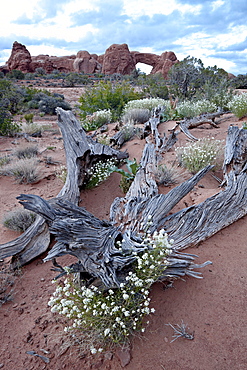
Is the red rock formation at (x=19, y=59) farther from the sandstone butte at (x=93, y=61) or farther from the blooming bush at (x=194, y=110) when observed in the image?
the blooming bush at (x=194, y=110)

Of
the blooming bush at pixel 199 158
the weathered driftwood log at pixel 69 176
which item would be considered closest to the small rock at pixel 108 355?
the weathered driftwood log at pixel 69 176

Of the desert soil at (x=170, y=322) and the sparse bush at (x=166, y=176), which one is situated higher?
the sparse bush at (x=166, y=176)

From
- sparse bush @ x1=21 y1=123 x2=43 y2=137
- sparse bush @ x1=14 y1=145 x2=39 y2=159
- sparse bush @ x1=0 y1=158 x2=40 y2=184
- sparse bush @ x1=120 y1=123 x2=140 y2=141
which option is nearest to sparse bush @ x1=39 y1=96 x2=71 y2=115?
sparse bush @ x1=21 y1=123 x2=43 y2=137

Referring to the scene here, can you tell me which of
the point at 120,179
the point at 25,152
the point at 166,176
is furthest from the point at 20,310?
the point at 25,152

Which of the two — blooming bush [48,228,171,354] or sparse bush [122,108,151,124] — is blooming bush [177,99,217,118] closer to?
sparse bush [122,108,151,124]

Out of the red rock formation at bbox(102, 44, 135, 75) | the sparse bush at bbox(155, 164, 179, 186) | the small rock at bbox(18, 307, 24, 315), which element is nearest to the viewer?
the small rock at bbox(18, 307, 24, 315)

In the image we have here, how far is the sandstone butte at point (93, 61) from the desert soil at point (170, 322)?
57.8 m

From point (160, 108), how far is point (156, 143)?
11.1ft

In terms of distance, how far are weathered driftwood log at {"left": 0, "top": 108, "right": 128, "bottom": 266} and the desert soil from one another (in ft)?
0.61

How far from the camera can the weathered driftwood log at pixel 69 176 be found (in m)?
3.23

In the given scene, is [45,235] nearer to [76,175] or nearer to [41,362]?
[76,175]

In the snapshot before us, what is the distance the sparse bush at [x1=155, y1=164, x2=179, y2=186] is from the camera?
4.67 meters

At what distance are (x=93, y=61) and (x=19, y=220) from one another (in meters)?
63.9

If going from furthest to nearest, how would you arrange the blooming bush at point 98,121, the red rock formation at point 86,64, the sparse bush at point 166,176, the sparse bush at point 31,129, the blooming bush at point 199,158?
the red rock formation at point 86,64, the sparse bush at point 31,129, the blooming bush at point 98,121, the blooming bush at point 199,158, the sparse bush at point 166,176
